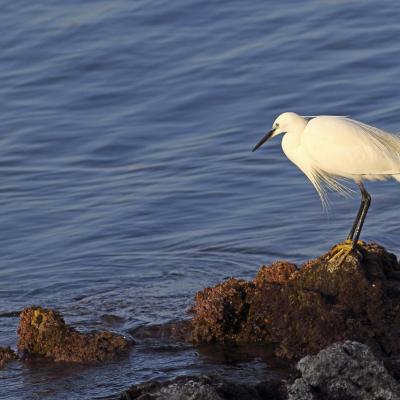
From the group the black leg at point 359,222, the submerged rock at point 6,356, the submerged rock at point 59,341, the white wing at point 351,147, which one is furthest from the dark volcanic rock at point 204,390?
the white wing at point 351,147

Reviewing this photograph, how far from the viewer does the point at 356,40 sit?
17.3m

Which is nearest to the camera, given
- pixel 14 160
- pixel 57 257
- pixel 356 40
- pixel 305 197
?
pixel 57 257

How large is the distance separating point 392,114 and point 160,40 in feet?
16.7

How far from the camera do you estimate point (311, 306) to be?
7387 millimetres

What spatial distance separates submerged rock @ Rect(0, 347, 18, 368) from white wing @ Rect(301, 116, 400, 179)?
113 inches

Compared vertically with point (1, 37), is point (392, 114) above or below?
below

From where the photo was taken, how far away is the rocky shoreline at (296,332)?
6383 millimetres

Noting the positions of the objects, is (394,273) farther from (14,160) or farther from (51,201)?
(14,160)

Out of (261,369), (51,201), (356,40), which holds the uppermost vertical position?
(356,40)

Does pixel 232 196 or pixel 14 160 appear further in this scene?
pixel 14 160

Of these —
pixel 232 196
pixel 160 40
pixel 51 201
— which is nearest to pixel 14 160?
pixel 51 201

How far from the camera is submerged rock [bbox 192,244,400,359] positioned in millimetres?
7324

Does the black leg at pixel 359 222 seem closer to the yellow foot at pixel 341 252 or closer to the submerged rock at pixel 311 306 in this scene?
the yellow foot at pixel 341 252

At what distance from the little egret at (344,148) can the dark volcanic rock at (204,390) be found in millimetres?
2249
